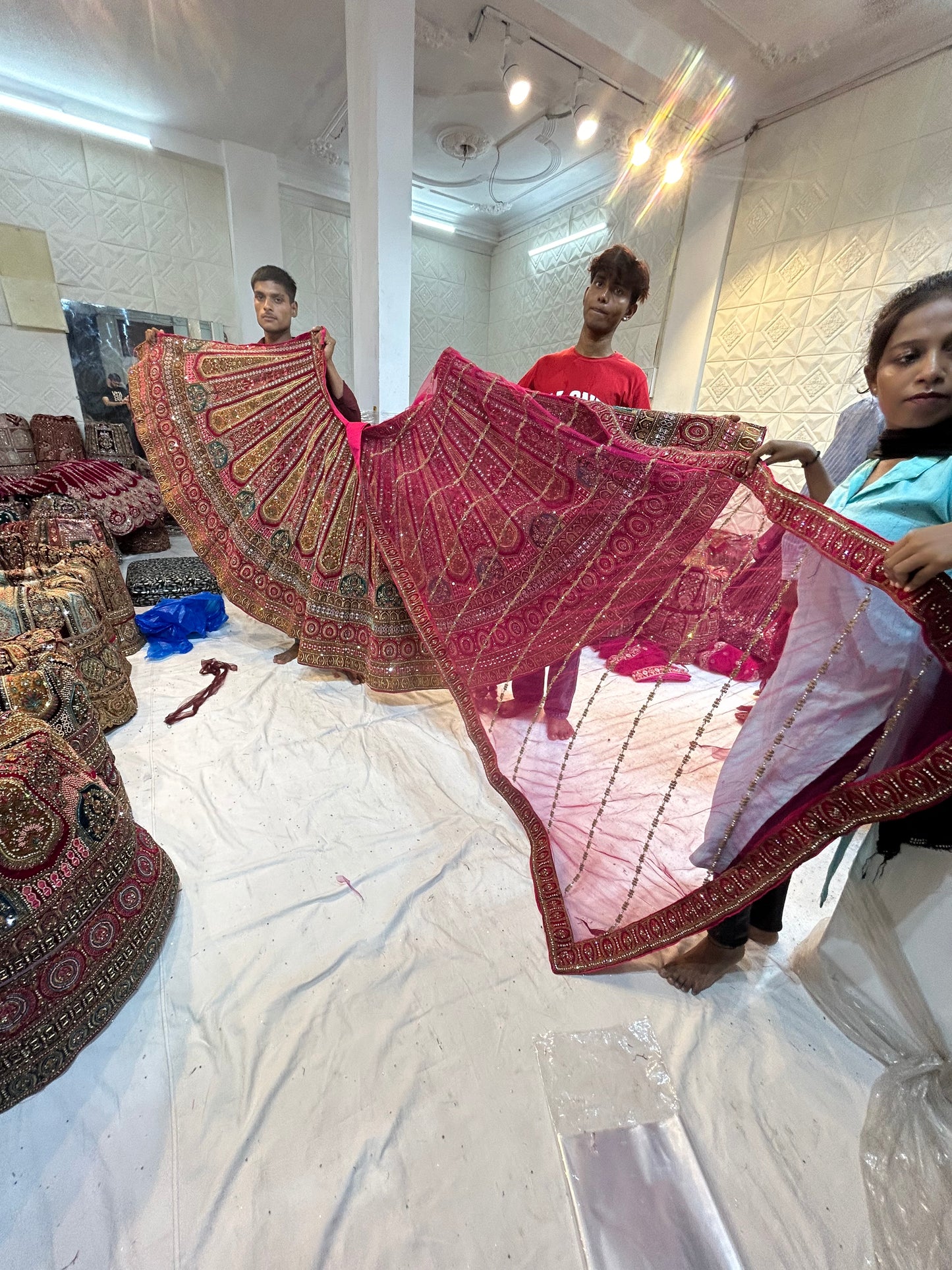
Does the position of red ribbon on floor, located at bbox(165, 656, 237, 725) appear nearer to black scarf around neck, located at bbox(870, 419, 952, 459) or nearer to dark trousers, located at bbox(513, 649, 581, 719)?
dark trousers, located at bbox(513, 649, 581, 719)

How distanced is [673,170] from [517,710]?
13.3ft

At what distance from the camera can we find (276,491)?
1834 millimetres

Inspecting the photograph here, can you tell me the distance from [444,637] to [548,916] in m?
0.72

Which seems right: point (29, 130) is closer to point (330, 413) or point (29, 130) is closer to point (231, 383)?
point (231, 383)

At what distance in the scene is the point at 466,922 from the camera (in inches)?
41.5

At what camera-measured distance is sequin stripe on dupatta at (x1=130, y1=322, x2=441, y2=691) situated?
1757 millimetres

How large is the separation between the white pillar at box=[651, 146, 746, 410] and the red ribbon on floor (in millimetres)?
3375

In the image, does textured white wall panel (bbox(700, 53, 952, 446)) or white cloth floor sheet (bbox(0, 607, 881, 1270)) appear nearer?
white cloth floor sheet (bbox(0, 607, 881, 1270))

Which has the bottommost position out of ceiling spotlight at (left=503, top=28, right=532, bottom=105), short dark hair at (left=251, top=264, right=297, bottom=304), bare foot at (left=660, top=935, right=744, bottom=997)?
bare foot at (left=660, top=935, right=744, bottom=997)

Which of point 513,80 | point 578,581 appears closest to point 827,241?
point 513,80

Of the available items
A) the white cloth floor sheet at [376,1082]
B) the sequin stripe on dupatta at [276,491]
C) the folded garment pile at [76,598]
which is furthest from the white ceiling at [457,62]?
the white cloth floor sheet at [376,1082]

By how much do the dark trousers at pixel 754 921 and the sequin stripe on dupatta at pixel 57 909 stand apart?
1.03 m

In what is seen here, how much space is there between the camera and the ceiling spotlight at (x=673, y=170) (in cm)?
324

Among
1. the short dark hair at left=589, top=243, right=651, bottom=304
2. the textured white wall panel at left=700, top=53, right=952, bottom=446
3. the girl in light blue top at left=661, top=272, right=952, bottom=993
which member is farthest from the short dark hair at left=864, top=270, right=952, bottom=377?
the textured white wall panel at left=700, top=53, right=952, bottom=446
